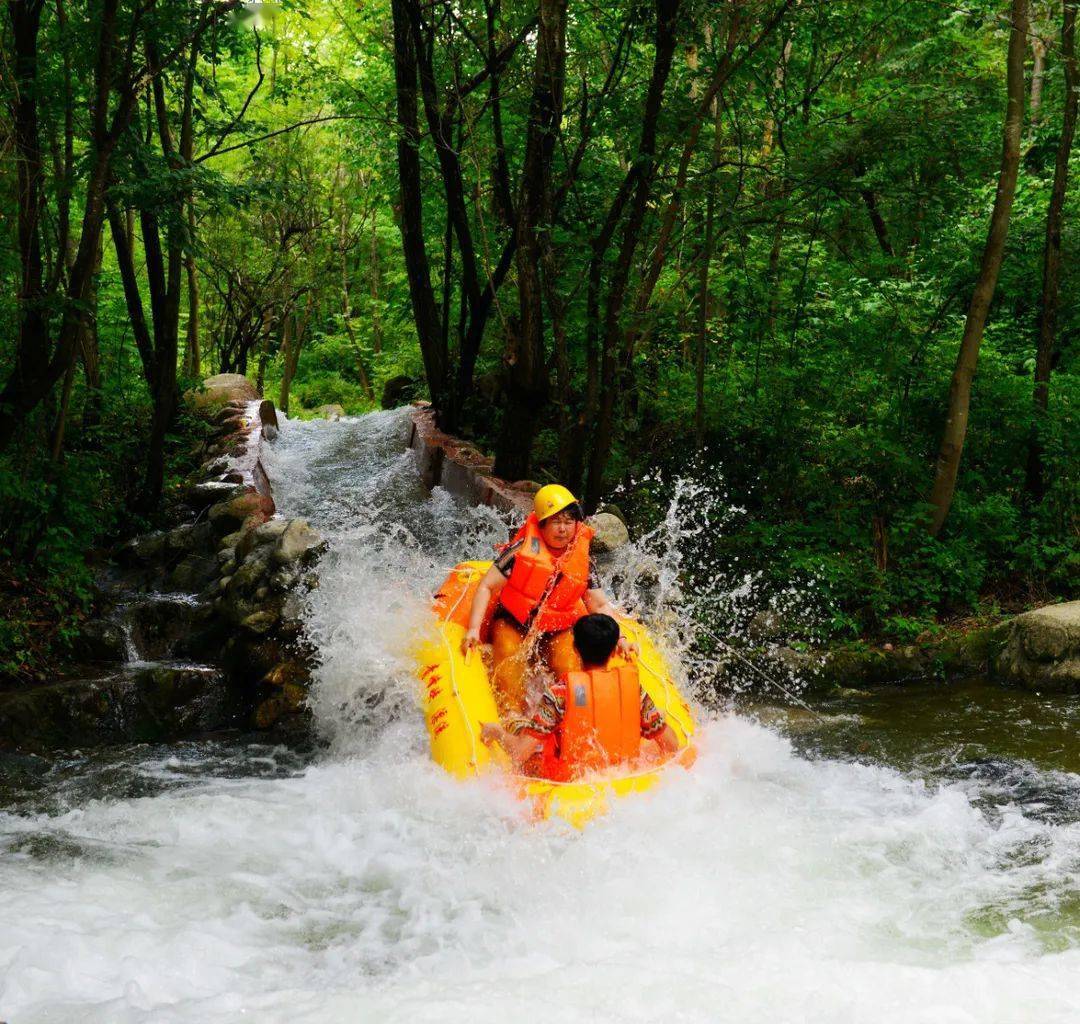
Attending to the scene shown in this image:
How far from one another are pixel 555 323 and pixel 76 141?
7254 mm

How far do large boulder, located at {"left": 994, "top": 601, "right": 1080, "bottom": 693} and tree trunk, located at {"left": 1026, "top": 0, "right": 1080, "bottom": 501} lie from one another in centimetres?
192

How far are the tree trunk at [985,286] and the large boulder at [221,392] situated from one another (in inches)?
380

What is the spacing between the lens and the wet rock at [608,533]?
7773 mm

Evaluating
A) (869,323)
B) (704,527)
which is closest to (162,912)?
(704,527)

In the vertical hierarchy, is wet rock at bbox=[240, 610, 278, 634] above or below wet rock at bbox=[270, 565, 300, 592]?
below

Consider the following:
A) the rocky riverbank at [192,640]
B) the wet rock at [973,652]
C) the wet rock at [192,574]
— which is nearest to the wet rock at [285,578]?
the rocky riverbank at [192,640]

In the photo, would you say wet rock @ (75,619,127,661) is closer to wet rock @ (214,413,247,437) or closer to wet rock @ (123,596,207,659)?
wet rock @ (123,596,207,659)

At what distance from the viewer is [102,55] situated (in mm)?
5922

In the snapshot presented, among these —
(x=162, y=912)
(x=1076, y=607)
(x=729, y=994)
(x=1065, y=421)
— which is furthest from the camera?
(x=1065, y=421)

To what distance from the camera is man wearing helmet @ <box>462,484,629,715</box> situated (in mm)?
5297

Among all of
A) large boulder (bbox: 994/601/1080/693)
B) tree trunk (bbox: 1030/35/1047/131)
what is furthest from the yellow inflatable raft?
tree trunk (bbox: 1030/35/1047/131)

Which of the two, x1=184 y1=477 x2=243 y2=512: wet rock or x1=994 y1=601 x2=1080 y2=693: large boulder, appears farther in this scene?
x1=184 y1=477 x2=243 y2=512: wet rock

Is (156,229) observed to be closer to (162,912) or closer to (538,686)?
(538,686)

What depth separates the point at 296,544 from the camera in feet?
24.8
